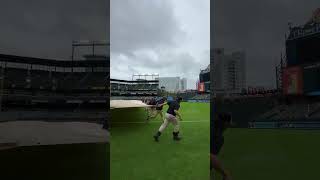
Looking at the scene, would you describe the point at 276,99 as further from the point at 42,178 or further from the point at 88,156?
the point at 42,178

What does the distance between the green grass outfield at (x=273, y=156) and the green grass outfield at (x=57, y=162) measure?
207cm

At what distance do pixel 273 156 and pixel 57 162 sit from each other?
389 centimetres

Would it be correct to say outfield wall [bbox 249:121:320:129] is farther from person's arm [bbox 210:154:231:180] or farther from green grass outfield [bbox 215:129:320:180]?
person's arm [bbox 210:154:231:180]

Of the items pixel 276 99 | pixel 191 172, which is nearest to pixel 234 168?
pixel 191 172

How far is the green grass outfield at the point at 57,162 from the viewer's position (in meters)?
4.93

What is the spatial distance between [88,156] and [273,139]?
4.86 metres

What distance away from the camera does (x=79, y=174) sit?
16.6 ft

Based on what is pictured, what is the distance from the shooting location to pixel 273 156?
6172mm

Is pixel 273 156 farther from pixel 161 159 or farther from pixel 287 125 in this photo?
pixel 287 125

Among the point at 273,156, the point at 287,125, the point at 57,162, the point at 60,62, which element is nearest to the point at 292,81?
the point at 287,125

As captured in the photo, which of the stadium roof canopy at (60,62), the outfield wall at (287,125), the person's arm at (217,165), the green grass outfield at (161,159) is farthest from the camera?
the outfield wall at (287,125)

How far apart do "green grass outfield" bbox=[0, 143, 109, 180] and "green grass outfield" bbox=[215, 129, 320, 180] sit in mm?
2065

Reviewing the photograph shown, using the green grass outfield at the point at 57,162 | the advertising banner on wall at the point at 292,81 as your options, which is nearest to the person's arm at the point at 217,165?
the green grass outfield at the point at 57,162

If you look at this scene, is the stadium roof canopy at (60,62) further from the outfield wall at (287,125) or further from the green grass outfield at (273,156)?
the outfield wall at (287,125)
